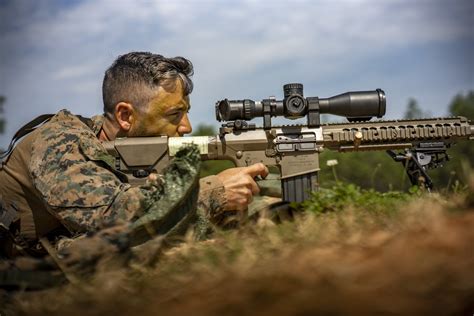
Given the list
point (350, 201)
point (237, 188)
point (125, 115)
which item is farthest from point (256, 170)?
point (350, 201)

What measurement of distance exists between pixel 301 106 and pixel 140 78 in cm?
136

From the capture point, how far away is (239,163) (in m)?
5.29

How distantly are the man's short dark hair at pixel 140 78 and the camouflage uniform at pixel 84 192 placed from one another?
1.60ft

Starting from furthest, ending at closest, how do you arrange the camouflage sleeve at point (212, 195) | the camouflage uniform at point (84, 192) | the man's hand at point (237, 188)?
1. the man's hand at point (237, 188)
2. the camouflage sleeve at point (212, 195)
3. the camouflage uniform at point (84, 192)

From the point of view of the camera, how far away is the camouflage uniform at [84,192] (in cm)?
321

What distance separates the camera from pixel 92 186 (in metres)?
3.70

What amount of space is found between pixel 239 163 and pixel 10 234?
203 centimetres

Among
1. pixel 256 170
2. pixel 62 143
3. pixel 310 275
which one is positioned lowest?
pixel 310 275

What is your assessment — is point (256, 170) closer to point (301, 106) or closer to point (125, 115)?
point (301, 106)

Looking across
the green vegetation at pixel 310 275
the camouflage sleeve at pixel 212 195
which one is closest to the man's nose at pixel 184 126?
the camouflage sleeve at pixel 212 195

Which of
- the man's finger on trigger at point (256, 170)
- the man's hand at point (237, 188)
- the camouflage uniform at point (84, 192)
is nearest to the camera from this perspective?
the camouflage uniform at point (84, 192)

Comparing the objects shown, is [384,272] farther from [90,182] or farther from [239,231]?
[90,182]

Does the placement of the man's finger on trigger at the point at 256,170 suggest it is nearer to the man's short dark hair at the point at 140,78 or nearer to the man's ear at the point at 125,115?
the man's short dark hair at the point at 140,78

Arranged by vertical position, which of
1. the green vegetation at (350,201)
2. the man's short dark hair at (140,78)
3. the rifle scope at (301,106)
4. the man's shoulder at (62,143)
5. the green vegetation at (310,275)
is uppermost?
the man's short dark hair at (140,78)
